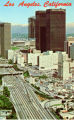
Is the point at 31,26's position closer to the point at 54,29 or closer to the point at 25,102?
the point at 54,29

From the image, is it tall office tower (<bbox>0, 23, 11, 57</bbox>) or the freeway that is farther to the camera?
tall office tower (<bbox>0, 23, 11, 57</bbox>)

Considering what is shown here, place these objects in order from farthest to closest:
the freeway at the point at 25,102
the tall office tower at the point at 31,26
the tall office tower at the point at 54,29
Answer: the tall office tower at the point at 31,26 < the tall office tower at the point at 54,29 < the freeway at the point at 25,102

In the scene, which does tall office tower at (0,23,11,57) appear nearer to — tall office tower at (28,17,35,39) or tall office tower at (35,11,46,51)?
tall office tower at (35,11,46,51)

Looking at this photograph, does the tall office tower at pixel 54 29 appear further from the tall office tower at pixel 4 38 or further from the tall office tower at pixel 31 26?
the tall office tower at pixel 31 26

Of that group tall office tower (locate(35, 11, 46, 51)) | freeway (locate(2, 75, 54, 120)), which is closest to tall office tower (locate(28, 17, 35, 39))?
tall office tower (locate(35, 11, 46, 51))

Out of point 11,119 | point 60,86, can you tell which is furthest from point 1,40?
point 11,119

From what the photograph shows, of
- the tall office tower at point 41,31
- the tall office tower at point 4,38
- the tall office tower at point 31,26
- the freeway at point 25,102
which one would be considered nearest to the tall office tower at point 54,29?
the tall office tower at point 41,31

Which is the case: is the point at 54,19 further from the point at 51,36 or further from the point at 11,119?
the point at 11,119

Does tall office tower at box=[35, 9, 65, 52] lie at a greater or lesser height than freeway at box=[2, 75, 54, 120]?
greater
